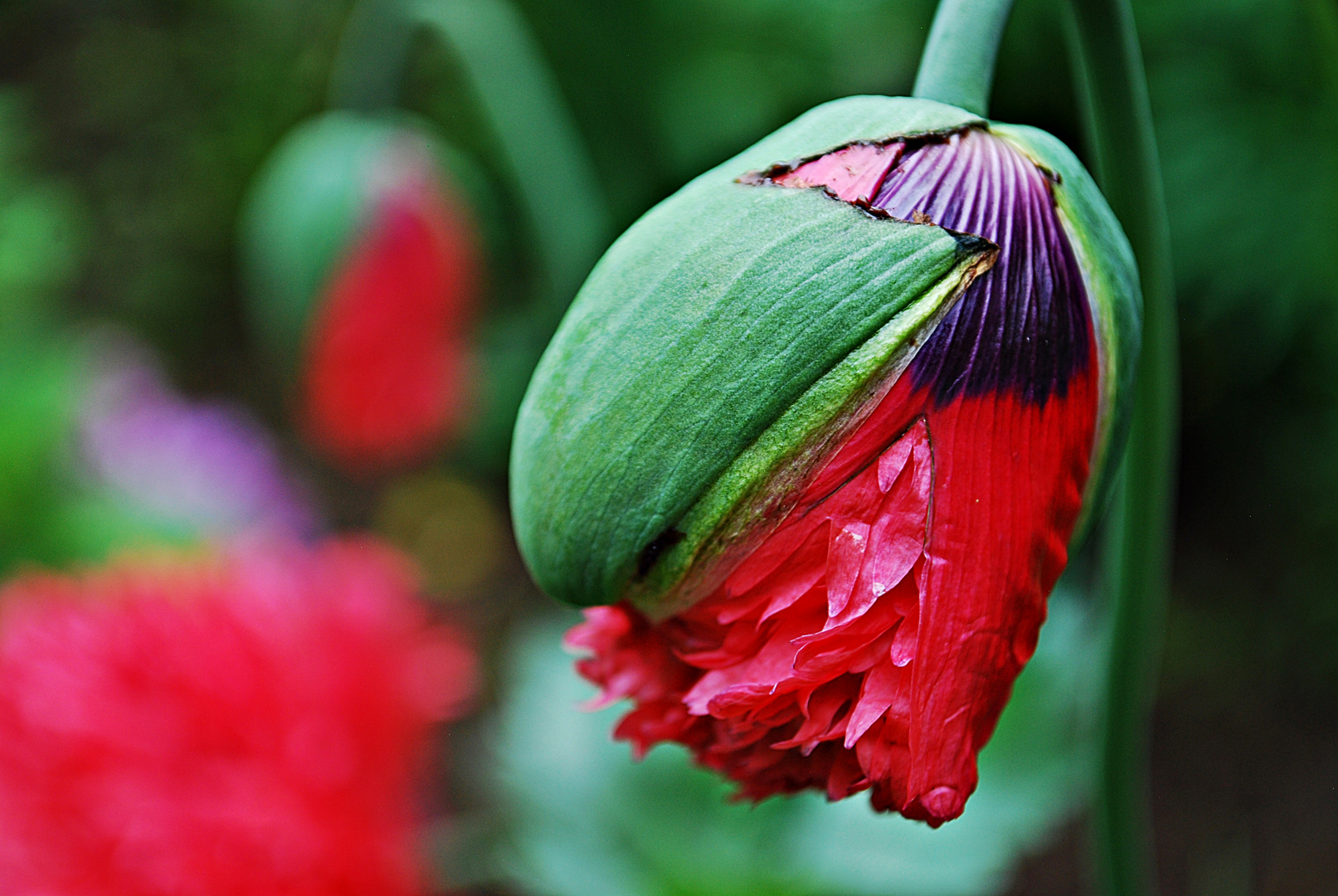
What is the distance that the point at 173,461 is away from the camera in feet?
4.03

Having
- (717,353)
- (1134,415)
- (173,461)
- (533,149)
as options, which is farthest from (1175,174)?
(173,461)

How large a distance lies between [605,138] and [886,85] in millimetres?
447

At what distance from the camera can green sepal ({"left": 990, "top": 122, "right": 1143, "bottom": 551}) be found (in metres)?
0.23

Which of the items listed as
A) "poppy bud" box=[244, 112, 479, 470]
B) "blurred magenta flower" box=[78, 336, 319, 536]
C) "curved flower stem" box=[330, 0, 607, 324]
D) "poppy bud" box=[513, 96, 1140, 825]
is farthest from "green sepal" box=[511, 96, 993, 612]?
"blurred magenta flower" box=[78, 336, 319, 536]

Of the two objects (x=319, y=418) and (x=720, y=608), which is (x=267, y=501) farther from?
(x=720, y=608)

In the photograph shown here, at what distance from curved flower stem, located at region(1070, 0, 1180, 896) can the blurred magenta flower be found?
0.97 m

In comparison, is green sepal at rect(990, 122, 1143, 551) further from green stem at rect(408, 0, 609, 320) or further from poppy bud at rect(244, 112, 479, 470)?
poppy bud at rect(244, 112, 479, 470)

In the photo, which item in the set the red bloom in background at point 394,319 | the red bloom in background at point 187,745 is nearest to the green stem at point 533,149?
the red bloom in background at point 394,319

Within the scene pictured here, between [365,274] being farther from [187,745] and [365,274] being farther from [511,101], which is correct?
[187,745]

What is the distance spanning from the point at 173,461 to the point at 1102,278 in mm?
1186

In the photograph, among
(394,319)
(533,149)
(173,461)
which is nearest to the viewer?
(533,149)

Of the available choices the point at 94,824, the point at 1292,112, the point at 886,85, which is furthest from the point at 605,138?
the point at 94,824

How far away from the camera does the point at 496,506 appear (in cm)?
158

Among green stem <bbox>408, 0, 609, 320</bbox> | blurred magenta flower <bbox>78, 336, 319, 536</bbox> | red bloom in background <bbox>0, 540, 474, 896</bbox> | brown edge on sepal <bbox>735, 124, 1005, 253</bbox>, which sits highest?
brown edge on sepal <bbox>735, 124, 1005, 253</bbox>
